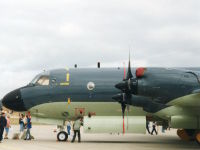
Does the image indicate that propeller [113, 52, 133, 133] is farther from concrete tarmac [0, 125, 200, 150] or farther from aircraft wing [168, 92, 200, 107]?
aircraft wing [168, 92, 200, 107]

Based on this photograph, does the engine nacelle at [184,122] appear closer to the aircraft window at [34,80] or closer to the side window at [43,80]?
the side window at [43,80]

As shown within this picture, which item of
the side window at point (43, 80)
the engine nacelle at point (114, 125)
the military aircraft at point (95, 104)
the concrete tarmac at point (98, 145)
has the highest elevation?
the side window at point (43, 80)

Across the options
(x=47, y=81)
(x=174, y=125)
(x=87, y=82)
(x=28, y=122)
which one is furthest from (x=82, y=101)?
(x=174, y=125)

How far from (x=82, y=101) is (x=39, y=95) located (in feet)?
8.87

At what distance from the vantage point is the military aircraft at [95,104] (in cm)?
1883

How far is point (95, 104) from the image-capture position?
20984mm

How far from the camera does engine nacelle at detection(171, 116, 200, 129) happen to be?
717 inches

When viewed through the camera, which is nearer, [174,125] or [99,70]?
[174,125]

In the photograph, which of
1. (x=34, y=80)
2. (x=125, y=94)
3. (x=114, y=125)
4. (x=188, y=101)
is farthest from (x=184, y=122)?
(x=34, y=80)

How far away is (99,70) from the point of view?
72.0 feet

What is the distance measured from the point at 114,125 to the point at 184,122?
3964 millimetres

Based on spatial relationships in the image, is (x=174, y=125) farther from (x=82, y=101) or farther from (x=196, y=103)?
(x=82, y=101)

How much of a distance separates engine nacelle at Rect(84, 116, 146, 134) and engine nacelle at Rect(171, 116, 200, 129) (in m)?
2.03

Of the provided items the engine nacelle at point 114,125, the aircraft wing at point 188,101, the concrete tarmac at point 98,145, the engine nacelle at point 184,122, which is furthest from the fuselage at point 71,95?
the aircraft wing at point 188,101
